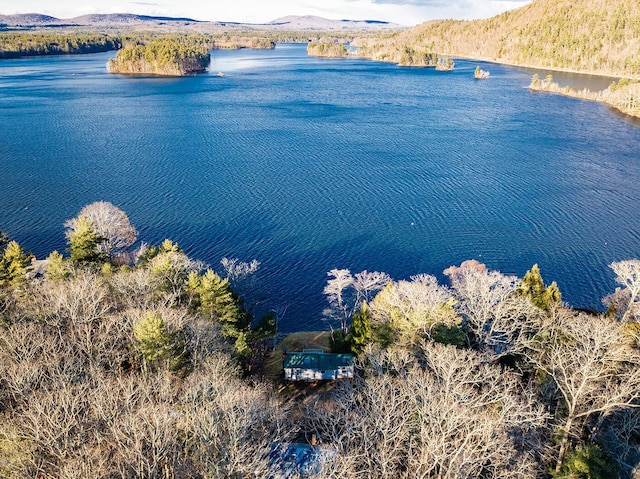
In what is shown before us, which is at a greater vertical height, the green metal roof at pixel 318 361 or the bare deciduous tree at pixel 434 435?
the bare deciduous tree at pixel 434 435

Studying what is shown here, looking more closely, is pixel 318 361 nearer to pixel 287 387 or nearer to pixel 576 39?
pixel 287 387

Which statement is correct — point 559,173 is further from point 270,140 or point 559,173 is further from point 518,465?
point 518,465

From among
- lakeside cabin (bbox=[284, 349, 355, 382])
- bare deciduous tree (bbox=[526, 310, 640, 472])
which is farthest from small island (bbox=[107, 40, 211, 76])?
bare deciduous tree (bbox=[526, 310, 640, 472])

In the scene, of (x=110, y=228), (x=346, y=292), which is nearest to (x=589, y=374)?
(x=346, y=292)

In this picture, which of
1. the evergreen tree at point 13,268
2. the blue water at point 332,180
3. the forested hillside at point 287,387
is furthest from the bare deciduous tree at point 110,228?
the evergreen tree at point 13,268

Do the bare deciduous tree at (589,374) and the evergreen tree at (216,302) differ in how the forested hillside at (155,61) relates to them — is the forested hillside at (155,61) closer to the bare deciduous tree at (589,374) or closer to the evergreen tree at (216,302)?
the evergreen tree at (216,302)

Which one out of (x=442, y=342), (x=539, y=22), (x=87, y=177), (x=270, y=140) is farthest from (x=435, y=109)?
(x=539, y=22)
